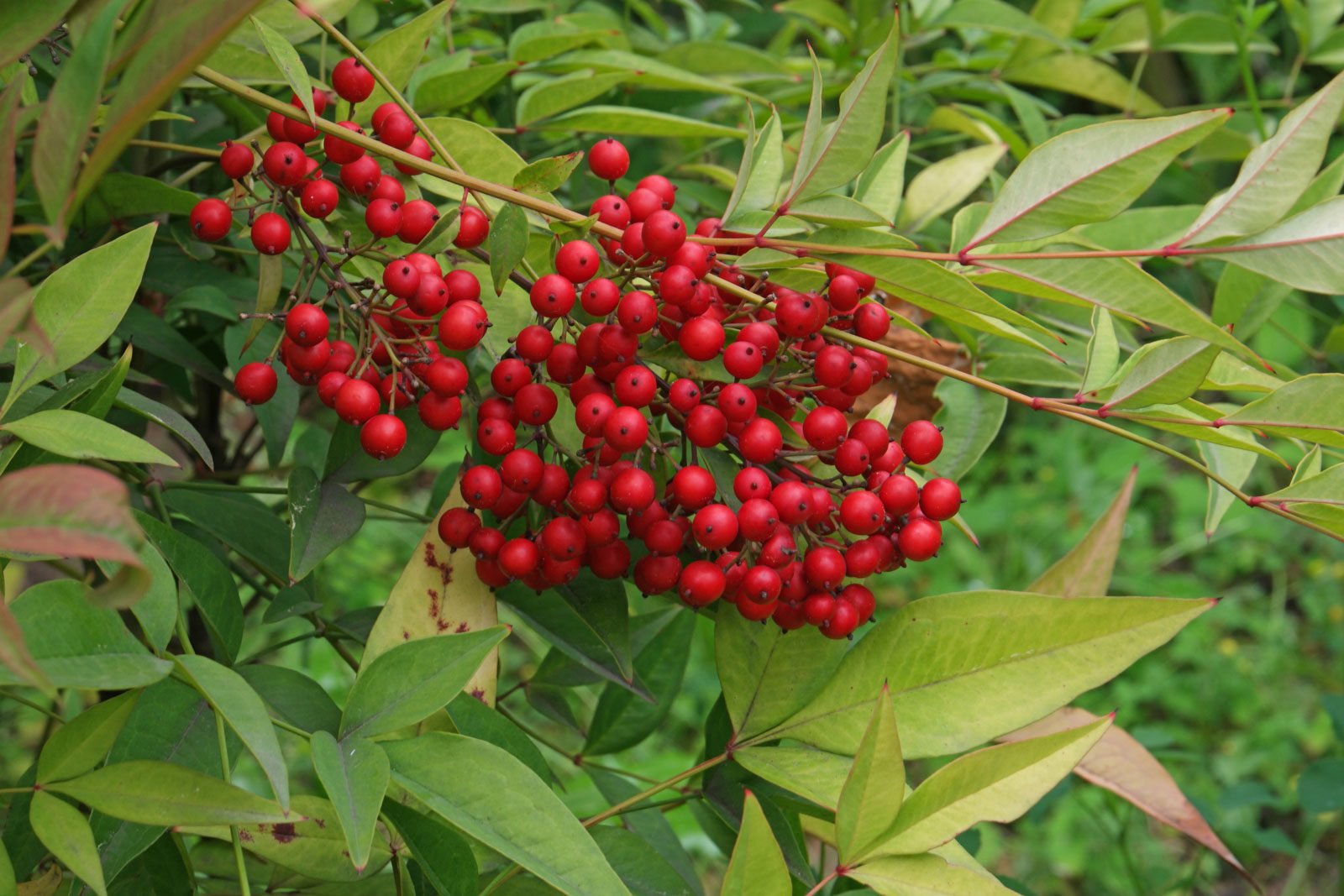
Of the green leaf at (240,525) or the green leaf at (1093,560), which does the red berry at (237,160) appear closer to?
the green leaf at (240,525)

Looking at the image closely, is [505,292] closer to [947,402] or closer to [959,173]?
[947,402]

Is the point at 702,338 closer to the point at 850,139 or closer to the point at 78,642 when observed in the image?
the point at 850,139

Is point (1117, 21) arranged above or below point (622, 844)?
above

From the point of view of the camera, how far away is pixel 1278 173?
1.91ft

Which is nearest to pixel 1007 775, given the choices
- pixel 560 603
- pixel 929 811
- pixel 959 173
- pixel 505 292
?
pixel 929 811

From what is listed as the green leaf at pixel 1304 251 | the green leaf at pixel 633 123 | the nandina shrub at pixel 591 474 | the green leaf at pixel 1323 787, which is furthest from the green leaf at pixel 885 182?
the green leaf at pixel 1323 787

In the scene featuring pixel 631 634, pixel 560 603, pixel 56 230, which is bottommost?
pixel 631 634

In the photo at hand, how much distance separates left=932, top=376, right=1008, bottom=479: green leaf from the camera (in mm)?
769

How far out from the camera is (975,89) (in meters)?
1.18

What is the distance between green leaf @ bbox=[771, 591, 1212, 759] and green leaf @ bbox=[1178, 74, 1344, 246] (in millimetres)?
199

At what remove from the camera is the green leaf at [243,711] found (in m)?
0.43

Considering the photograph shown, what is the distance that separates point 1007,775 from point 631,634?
0.33 metres

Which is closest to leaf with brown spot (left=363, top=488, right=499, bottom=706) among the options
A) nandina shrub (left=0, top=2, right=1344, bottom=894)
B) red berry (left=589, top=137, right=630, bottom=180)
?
nandina shrub (left=0, top=2, right=1344, bottom=894)

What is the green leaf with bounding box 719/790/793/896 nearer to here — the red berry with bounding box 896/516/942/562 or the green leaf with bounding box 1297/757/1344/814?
the red berry with bounding box 896/516/942/562
